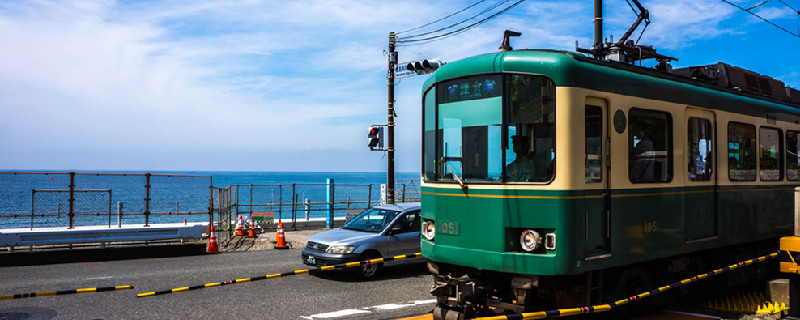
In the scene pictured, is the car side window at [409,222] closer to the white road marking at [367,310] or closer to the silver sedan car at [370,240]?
the silver sedan car at [370,240]

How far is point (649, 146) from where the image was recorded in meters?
7.31

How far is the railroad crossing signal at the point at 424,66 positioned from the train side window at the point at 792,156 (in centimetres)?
930

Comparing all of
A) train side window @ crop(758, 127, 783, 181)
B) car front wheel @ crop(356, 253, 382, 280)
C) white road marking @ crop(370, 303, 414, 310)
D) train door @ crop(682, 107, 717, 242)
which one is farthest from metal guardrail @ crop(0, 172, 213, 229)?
train side window @ crop(758, 127, 783, 181)

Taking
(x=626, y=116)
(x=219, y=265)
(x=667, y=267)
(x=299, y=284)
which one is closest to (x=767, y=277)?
(x=667, y=267)

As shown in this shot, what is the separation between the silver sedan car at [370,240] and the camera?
459 inches

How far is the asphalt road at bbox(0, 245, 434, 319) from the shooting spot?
339 inches

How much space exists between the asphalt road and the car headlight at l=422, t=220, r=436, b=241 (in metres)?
1.61

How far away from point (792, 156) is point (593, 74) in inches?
241

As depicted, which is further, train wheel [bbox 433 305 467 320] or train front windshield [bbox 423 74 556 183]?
train wheel [bbox 433 305 467 320]

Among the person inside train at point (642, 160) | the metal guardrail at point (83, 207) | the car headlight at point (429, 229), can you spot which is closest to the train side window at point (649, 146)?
the person inside train at point (642, 160)

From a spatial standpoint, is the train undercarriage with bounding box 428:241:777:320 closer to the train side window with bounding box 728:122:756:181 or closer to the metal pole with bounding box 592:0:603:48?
the train side window with bounding box 728:122:756:181

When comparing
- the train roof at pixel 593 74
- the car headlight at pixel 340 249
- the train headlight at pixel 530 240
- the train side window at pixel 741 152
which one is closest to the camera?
the train headlight at pixel 530 240

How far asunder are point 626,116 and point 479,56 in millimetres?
1840

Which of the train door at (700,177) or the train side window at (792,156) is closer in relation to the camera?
the train door at (700,177)
